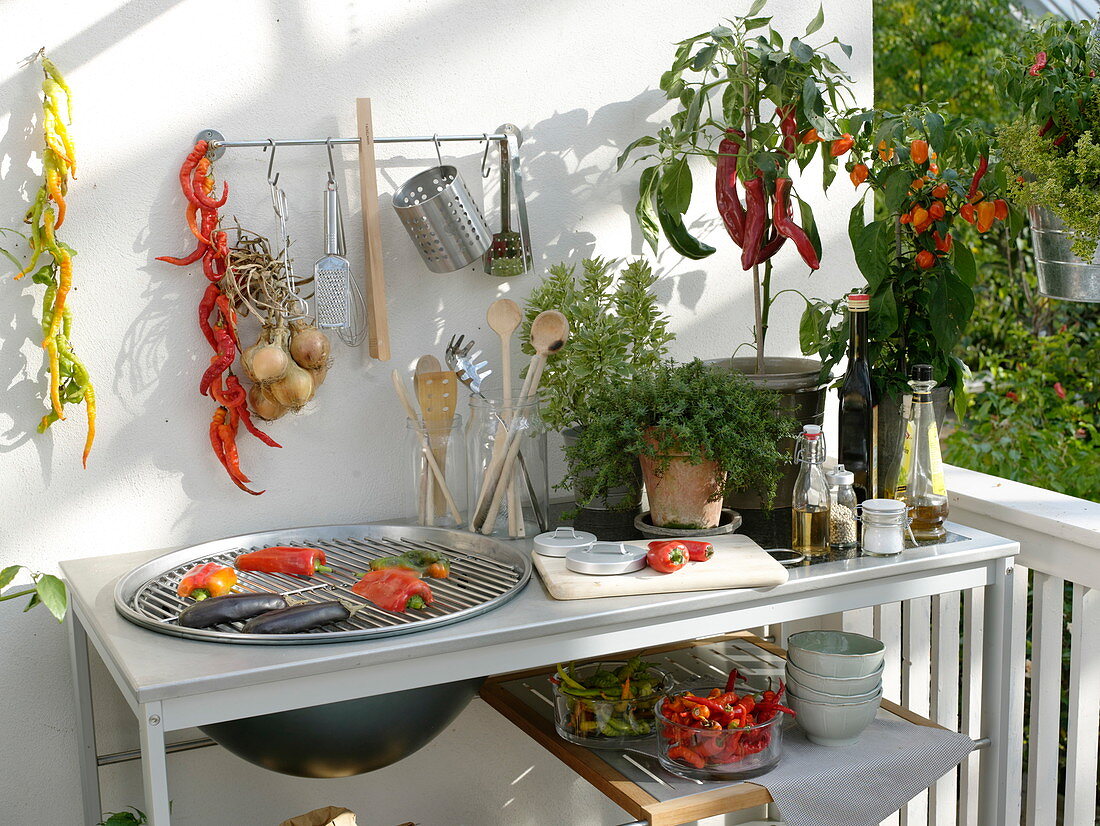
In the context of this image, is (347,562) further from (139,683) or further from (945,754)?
(945,754)

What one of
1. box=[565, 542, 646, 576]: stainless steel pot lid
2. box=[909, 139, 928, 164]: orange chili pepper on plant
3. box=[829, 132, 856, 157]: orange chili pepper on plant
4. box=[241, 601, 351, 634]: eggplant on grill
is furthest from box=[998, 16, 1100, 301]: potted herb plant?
box=[241, 601, 351, 634]: eggplant on grill

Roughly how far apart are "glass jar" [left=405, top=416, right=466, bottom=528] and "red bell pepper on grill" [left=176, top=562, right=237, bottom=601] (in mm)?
362

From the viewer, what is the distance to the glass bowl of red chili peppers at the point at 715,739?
1.59 meters

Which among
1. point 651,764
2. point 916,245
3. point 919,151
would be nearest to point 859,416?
point 916,245

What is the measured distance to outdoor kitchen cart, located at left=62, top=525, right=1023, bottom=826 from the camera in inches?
52.6

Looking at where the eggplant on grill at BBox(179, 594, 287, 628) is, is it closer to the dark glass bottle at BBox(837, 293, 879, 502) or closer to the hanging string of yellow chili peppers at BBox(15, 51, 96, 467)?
the hanging string of yellow chili peppers at BBox(15, 51, 96, 467)

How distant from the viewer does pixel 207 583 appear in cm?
161

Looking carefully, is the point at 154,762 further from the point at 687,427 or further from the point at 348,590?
the point at 687,427

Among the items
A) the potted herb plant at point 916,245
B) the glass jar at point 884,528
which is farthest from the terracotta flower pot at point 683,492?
the potted herb plant at point 916,245

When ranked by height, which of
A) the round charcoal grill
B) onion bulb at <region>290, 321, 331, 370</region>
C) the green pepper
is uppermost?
the green pepper

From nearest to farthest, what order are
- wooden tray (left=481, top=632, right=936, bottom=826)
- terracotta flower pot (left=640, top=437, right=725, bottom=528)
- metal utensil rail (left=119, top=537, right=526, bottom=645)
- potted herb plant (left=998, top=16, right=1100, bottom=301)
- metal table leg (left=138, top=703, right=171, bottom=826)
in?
metal table leg (left=138, top=703, right=171, bottom=826) → metal utensil rail (left=119, top=537, right=526, bottom=645) → wooden tray (left=481, top=632, right=936, bottom=826) → potted herb plant (left=998, top=16, right=1100, bottom=301) → terracotta flower pot (left=640, top=437, right=725, bottom=528)

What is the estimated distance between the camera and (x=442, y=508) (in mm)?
1926

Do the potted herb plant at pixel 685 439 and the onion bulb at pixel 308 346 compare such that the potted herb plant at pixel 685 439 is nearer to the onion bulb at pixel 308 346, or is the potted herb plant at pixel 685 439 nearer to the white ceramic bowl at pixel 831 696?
the white ceramic bowl at pixel 831 696

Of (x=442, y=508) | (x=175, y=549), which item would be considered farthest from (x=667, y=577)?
(x=175, y=549)
